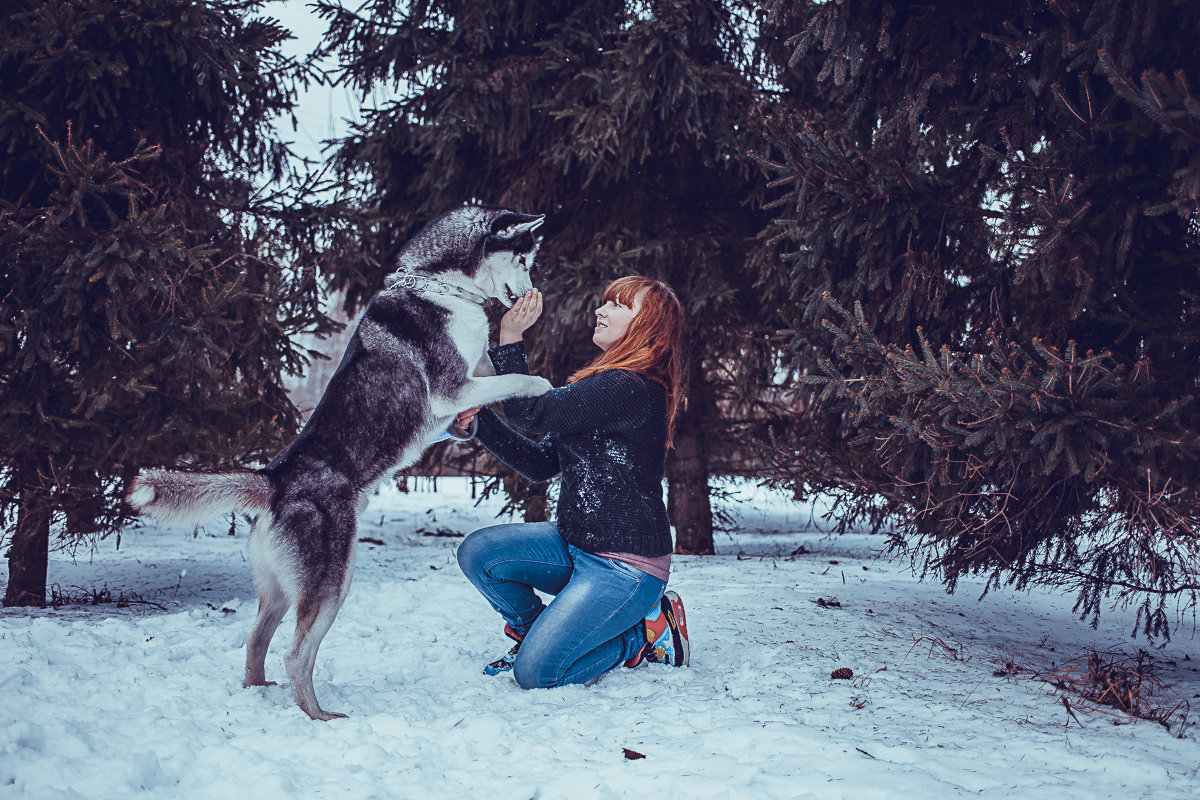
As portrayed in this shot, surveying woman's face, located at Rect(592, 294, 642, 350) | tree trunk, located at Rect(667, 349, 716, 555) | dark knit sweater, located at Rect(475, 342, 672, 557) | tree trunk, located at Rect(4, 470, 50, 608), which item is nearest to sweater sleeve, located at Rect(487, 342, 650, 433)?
dark knit sweater, located at Rect(475, 342, 672, 557)

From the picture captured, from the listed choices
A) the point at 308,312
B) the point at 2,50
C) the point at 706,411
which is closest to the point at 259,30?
the point at 2,50

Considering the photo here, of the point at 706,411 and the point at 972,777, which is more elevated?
the point at 706,411

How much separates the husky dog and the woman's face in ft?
1.43

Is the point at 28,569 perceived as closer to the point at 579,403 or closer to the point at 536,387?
the point at 536,387

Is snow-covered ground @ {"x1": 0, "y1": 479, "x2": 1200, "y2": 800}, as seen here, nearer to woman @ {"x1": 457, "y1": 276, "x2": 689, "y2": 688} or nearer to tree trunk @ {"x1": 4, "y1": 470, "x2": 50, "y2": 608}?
woman @ {"x1": 457, "y1": 276, "x2": 689, "y2": 688}

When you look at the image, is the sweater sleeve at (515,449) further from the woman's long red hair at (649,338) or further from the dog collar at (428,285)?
the dog collar at (428,285)

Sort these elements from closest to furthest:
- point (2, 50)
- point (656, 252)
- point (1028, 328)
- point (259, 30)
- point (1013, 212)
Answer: point (1013, 212)
point (1028, 328)
point (2, 50)
point (259, 30)
point (656, 252)

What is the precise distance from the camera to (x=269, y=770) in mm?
2549

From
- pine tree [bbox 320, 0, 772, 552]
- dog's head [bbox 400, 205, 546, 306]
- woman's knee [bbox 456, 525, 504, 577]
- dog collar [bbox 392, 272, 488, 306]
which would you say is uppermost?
pine tree [bbox 320, 0, 772, 552]

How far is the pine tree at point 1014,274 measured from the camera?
3195mm

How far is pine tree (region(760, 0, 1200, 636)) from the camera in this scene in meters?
3.20

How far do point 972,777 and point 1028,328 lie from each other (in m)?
2.61

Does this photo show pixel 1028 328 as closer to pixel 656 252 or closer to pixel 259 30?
pixel 656 252

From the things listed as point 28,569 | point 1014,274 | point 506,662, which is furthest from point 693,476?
point 28,569
